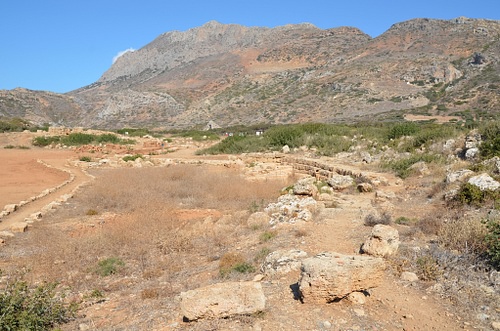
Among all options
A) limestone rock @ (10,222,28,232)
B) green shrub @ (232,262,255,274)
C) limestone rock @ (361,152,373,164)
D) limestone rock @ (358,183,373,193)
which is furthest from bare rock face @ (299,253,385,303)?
limestone rock @ (361,152,373,164)

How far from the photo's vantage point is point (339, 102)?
61.5 m

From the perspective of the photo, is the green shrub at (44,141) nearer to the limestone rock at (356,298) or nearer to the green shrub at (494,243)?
the limestone rock at (356,298)

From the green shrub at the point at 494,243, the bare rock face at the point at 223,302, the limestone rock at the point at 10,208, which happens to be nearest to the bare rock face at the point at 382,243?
the green shrub at the point at 494,243

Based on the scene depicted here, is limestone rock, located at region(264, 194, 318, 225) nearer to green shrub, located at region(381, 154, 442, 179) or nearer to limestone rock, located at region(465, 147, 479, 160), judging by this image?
green shrub, located at region(381, 154, 442, 179)

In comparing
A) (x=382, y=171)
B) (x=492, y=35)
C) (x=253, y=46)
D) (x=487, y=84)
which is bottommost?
(x=382, y=171)

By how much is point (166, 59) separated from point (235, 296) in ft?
470

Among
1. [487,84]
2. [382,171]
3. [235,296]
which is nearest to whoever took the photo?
[235,296]

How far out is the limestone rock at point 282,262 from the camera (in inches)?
232

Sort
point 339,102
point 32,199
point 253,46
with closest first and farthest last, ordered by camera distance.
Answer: point 32,199
point 339,102
point 253,46

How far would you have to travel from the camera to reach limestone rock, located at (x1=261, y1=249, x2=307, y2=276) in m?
5.89

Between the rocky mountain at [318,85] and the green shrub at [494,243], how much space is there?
43489 millimetres

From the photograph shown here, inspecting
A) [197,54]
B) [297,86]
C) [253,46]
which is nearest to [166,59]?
[197,54]

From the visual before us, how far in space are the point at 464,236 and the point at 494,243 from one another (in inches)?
31.6

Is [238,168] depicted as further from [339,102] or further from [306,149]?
[339,102]
